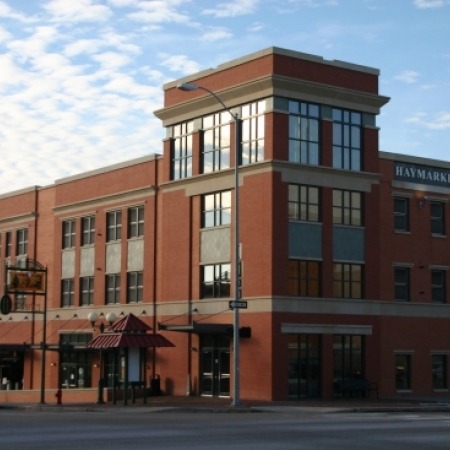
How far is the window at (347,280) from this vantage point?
4881 cm

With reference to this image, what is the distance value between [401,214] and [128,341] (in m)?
16.1

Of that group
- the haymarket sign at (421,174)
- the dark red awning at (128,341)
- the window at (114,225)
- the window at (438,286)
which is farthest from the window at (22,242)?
the window at (438,286)

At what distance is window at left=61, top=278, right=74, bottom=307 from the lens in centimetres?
6188

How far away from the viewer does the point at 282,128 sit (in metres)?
47.3

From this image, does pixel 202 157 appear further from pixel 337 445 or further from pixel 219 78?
pixel 337 445

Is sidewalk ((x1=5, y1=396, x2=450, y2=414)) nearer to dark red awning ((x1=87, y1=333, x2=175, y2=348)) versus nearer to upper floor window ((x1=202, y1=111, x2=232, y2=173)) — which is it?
dark red awning ((x1=87, y1=333, x2=175, y2=348))

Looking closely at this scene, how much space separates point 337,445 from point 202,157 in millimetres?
31445

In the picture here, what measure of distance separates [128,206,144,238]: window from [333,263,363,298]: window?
487 inches

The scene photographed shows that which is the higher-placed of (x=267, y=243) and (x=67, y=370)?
(x=267, y=243)

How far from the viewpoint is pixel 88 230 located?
60750 millimetres

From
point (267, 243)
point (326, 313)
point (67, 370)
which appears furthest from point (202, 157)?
point (67, 370)

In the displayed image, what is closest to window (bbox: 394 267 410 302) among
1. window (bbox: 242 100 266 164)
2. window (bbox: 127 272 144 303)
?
window (bbox: 242 100 266 164)

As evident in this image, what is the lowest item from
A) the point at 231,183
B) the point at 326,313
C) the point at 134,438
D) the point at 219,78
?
the point at 134,438

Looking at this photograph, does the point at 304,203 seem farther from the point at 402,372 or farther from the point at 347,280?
the point at 402,372
